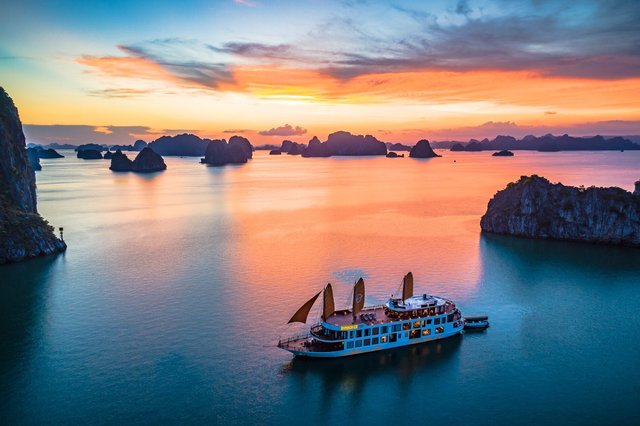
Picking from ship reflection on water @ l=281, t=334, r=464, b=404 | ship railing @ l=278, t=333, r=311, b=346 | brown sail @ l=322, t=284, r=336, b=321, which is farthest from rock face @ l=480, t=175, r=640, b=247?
ship railing @ l=278, t=333, r=311, b=346

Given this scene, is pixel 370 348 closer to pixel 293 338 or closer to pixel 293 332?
pixel 293 338

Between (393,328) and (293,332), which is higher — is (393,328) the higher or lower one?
the higher one

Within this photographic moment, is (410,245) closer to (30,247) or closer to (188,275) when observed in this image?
(188,275)

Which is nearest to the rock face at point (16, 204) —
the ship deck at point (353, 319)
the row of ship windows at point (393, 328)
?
the ship deck at point (353, 319)

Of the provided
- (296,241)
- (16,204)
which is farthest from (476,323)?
(16,204)

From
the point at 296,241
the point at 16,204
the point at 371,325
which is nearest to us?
the point at 371,325

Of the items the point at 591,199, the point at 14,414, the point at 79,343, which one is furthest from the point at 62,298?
the point at 591,199

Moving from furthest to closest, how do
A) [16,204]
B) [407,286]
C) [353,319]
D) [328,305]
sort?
1. [16,204]
2. [407,286]
3. [353,319]
4. [328,305]
